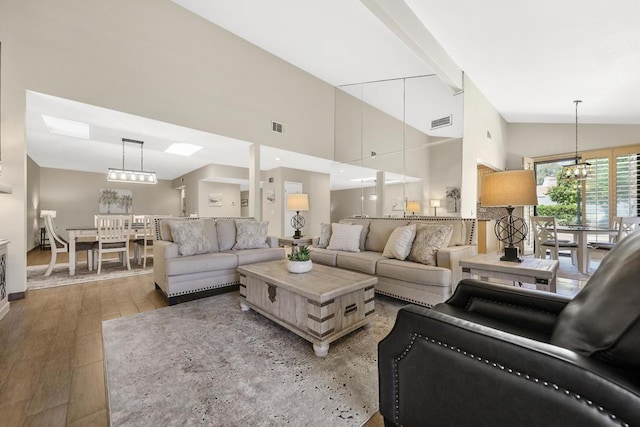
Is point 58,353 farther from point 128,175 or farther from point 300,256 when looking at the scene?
point 128,175

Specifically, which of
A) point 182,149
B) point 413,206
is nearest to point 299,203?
point 413,206

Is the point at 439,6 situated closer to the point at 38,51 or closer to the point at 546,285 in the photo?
the point at 546,285

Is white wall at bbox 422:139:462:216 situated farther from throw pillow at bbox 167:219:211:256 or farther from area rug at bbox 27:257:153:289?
area rug at bbox 27:257:153:289

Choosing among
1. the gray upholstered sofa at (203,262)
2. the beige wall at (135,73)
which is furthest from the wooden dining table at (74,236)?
the gray upholstered sofa at (203,262)

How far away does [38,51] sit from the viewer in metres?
2.95

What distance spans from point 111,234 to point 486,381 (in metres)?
5.12

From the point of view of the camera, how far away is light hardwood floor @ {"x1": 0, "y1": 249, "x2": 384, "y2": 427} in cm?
128

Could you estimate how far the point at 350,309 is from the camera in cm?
198

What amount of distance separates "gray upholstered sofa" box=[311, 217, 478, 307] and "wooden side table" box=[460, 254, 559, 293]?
28 centimetres

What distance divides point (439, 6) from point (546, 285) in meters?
3.21

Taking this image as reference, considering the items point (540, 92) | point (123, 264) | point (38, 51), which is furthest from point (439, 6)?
point (123, 264)

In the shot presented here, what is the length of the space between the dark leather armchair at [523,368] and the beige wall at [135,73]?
4.07m

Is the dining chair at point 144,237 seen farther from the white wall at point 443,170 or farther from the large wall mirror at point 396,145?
the white wall at point 443,170

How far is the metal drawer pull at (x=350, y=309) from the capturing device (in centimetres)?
195
